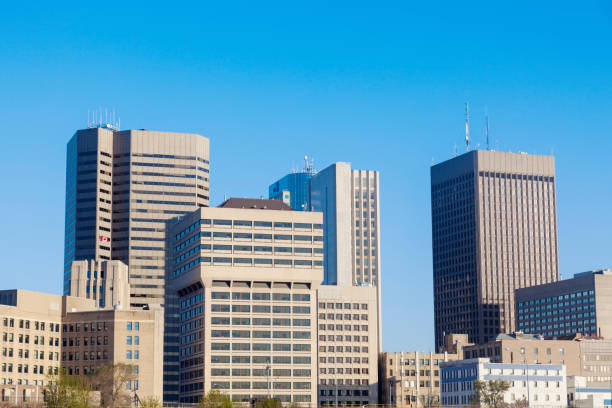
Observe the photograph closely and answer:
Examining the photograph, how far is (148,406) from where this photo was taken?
198 meters

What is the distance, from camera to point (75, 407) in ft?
603

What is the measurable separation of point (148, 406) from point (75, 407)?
56.6 feet

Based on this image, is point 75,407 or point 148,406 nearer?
point 75,407
